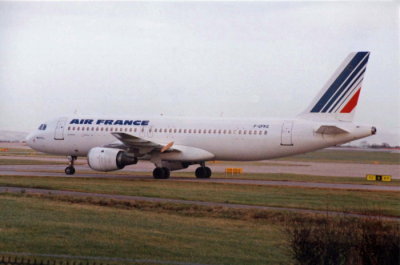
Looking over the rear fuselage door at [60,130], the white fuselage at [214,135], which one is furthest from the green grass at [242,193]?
the rear fuselage door at [60,130]

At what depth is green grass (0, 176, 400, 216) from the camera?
27.0 metres

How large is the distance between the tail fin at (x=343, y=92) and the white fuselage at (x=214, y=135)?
74 centimetres

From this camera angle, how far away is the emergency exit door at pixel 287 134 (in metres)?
38.3

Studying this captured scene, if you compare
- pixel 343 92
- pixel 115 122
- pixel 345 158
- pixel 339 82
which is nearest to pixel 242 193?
pixel 343 92

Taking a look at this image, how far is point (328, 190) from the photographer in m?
33.8

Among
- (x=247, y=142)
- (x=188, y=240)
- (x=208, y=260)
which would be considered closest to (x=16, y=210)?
A: (x=188, y=240)

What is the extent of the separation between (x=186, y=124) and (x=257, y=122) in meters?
4.77

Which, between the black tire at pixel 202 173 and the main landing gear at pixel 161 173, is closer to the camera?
the main landing gear at pixel 161 173

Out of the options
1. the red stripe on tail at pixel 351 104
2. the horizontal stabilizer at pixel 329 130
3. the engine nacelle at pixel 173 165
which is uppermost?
the red stripe on tail at pixel 351 104

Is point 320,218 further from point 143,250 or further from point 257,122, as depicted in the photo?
point 257,122

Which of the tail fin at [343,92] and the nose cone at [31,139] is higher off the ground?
the tail fin at [343,92]

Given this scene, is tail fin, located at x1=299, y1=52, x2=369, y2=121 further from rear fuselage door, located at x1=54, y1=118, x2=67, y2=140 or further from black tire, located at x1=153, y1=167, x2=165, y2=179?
rear fuselage door, located at x1=54, y1=118, x2=67, y2=140

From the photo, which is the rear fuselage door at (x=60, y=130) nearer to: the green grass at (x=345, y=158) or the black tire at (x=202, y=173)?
the black tire at (x=202, y=173)

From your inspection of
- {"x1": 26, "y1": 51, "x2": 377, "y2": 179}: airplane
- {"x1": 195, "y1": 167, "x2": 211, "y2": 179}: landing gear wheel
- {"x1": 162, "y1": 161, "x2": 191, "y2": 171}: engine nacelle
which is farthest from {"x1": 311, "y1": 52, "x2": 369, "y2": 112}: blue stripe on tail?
{"x1": 162, "y1": 161, "x2": 191, "y2": 171}: engine nacelle
